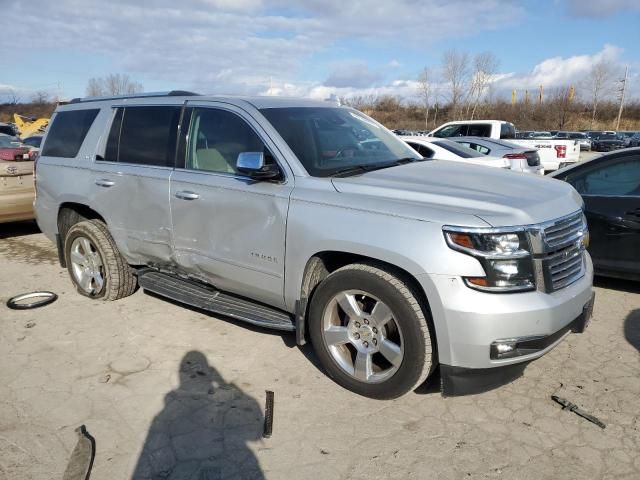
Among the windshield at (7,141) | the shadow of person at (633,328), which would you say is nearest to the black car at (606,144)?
the shadow of person at (633,328)

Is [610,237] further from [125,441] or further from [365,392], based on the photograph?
[125,441]

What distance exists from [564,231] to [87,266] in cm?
444

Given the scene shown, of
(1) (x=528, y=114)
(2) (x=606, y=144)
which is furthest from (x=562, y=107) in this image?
(2) (x=606, y=144)

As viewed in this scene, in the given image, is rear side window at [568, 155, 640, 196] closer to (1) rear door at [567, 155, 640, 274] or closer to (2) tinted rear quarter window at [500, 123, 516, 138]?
(1) rear door at [567, 155, 640, 274]

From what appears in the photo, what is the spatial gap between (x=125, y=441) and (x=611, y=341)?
3.77 m

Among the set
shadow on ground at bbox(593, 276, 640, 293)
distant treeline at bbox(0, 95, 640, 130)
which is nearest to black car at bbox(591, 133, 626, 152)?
distant treeline at bbox(0, 95, 640, 130)

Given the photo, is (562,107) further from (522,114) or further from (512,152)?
(512,152)

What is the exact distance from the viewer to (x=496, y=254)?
9.14 ft

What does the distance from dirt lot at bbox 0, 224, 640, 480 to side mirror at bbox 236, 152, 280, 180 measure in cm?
143

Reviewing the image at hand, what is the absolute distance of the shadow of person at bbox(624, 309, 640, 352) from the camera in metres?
4.24

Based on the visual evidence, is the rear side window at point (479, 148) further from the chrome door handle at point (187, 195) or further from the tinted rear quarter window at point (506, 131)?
the chrome door handle at point (187, 195)

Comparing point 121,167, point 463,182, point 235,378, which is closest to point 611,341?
point 463,182

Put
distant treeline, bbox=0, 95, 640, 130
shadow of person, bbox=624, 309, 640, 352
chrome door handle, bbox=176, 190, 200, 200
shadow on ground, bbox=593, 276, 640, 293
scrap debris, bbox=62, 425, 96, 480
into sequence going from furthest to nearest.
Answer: distant treeline, bbox=0, 95, 640, 130, shadow on ground, bbox=593, 276, 640, 293, shadow of person, bbox=624, 309, 640, 352, chrome door handle, bbox=176, 190, 200, 200, scrap debris, bbox=62, 425, 96, 480

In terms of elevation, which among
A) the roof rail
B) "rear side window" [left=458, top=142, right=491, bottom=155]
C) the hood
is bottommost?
"rear side window" [left=458, top=142, right=491, bottom=155]
